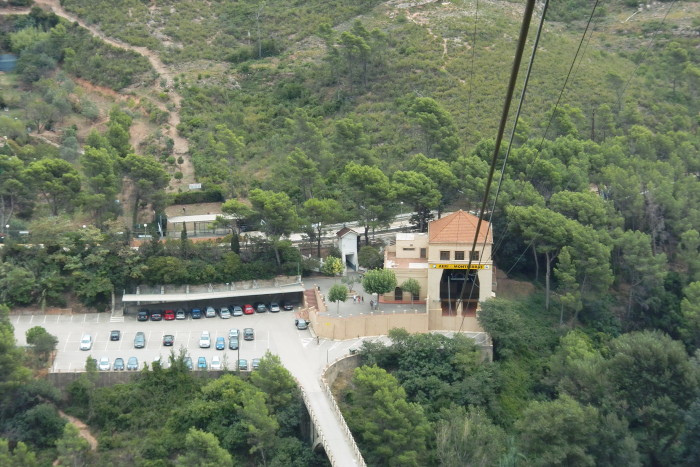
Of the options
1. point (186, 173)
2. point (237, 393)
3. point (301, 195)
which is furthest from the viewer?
point (186, 173)

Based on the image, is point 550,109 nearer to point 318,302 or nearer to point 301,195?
point 301,195

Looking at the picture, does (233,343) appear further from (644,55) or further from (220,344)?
(644,55)

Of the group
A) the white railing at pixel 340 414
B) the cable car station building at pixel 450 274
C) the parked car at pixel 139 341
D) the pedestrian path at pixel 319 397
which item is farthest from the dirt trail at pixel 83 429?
the cable car station building at pixel 450 274

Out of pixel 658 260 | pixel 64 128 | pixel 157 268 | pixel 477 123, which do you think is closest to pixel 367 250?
pixel 157 268

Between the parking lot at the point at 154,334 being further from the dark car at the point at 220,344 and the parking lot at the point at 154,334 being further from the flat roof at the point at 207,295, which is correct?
the flat roof at the point at 207,295

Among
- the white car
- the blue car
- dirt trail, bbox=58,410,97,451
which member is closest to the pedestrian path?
the blue car
